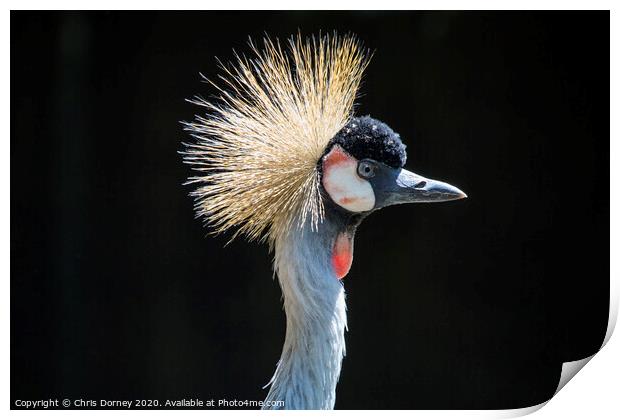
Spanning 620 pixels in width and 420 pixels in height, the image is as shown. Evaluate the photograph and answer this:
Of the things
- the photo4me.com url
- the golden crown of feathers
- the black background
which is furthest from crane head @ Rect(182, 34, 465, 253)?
the photo4me.com url

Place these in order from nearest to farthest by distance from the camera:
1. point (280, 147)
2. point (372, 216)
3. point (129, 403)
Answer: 1. point (280, 147)
2. point (129, 403)
3. point (372, 216)

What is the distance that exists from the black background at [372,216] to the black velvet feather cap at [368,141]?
0.40 metres

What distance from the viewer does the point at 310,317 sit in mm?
1747

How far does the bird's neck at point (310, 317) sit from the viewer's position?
68.9 inches

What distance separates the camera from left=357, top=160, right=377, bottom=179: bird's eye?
1.77m

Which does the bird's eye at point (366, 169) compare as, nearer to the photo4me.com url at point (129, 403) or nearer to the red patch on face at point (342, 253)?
the red patch on face at point (342, 253)

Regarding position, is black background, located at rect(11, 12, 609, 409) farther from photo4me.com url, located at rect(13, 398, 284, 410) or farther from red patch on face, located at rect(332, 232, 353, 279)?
red patch on face, located at rect(332, 232, 353, 279)

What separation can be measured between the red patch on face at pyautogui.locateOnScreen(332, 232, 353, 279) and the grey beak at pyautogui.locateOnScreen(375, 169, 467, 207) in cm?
13

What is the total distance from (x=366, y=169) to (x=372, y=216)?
0.48m

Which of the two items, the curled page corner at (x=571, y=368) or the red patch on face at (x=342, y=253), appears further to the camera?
the curled page corner at (x=571, y=368)

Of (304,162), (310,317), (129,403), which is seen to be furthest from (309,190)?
(129,403)

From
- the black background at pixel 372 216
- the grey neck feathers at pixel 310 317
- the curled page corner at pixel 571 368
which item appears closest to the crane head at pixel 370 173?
the grey neck feathers at pixel 310 317

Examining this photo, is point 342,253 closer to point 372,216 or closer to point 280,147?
point 280,147

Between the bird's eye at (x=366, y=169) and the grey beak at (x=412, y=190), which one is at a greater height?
the bird's eye at (x=366, y=169)
